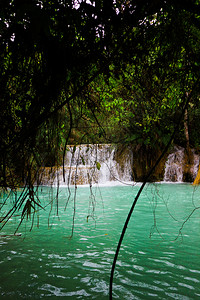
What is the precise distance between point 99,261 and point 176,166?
12.8 m

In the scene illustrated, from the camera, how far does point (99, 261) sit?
3084mm

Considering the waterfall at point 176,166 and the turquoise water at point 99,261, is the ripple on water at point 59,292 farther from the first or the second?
the waterfall at point 176,166

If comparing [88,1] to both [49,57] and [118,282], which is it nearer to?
[49,57]

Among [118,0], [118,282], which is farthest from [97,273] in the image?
[118,0]

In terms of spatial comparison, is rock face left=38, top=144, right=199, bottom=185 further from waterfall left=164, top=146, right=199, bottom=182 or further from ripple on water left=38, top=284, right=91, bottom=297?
ripple on water left=38, top=284, right=91, bottom=297

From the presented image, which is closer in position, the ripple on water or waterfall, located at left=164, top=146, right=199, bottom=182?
the ripple on water

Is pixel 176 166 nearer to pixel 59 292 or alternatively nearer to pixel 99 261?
pixel 99 261

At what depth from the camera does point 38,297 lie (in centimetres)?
225

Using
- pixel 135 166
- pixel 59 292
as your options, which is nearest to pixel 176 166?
pixel 135 166

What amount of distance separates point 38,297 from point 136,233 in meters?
2.48

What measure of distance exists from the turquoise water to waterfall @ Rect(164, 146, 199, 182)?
9926 mm

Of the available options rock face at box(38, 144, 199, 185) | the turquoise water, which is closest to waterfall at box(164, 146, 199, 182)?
rock face at box(38, 144, 199, 185)

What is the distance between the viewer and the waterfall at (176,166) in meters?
14.7

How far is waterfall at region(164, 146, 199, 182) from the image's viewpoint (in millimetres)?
14688
